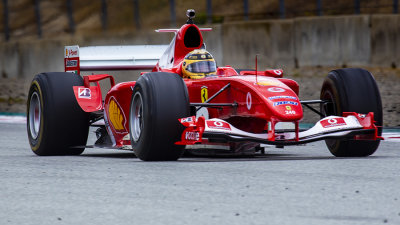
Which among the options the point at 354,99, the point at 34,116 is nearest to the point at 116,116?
the point at 34,116

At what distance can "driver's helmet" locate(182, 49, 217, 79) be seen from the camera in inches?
411

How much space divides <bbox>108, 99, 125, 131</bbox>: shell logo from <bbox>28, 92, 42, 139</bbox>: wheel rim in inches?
44.7

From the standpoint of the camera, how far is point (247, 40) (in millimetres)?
25031

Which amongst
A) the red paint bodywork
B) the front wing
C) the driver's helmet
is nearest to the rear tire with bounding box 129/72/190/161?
the front wing

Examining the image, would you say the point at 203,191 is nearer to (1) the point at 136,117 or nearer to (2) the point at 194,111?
(1) the point at 136,117

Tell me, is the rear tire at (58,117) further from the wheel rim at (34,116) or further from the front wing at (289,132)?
the front wing at (289,132)

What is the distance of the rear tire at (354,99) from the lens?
31.2 feet

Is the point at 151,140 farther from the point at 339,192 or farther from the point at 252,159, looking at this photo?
the point at 339,192

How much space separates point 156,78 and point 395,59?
14776 millimetres

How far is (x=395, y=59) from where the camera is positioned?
22891mm

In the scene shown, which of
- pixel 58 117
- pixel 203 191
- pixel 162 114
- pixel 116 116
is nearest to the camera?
pixel 203 191

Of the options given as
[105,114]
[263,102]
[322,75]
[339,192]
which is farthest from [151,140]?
[322,75]

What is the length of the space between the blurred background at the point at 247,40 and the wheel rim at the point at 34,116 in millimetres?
6838

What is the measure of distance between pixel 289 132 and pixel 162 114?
1.26 m
